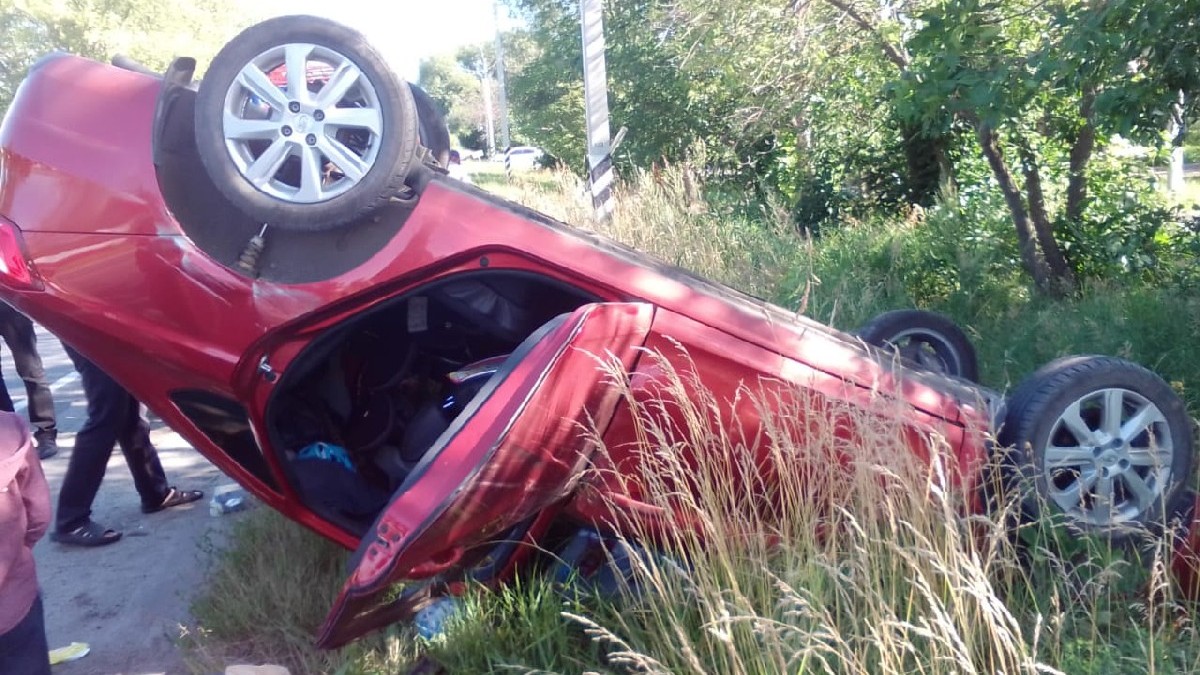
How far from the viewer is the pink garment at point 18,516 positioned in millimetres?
2801

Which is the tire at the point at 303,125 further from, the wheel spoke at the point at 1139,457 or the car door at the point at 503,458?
the wheel spoke at the point at 1139,457

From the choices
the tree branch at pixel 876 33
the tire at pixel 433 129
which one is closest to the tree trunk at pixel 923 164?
the tree branch at pixel 876 33

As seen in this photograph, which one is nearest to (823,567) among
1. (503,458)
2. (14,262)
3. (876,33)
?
(503,458)

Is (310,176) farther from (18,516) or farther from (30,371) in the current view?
(30,371)

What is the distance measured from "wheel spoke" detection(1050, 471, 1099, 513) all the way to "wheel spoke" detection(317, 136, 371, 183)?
2.54m

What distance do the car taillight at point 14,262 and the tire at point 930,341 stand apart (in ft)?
11.9

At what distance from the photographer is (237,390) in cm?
338

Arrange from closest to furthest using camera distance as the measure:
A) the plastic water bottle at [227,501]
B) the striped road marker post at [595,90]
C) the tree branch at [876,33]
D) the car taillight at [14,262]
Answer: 1. the car taillight at [14,262]
2. the plastic water bottle at [227,501]
3. the tree branch at [876,33]
4. the striped road marker post at [595,90]

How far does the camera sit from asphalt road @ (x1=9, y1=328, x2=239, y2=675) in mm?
3738

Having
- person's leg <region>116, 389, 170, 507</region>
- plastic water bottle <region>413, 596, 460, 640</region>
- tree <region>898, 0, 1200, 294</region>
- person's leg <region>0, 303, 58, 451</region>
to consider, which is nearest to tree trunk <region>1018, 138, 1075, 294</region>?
tree <region>898, 0, 1200, 294</region>

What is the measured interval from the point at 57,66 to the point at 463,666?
8.20 ft

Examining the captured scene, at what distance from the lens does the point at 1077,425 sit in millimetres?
3406

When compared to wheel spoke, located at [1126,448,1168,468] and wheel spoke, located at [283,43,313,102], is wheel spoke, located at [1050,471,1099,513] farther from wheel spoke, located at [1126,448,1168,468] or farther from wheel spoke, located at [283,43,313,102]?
wheel spoke, located at [283,43,313,102]

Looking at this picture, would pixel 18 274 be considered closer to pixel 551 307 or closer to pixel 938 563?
pixel 551 307
